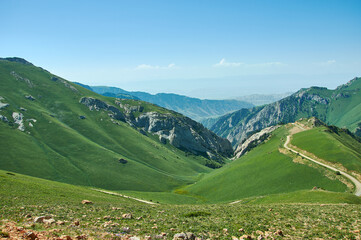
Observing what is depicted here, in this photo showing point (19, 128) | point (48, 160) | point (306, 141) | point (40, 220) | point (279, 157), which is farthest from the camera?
point (19, 128)

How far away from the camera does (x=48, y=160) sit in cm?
13150

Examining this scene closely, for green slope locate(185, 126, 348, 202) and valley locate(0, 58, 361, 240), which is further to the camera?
green slope locate(185, 126, 348, 202)

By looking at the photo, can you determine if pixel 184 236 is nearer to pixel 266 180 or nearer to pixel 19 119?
pixel 266 180

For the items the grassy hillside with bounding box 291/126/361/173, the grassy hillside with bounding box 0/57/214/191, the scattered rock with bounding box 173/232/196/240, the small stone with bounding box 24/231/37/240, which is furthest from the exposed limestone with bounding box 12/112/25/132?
the grassy hillside with bounding box 291/126/361/173

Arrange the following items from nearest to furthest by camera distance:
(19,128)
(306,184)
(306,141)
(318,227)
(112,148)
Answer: (318,227) < (306,184) < (306,141) < (19,128) < (112,148)

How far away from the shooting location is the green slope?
75.7 metres

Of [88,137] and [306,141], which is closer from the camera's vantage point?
[306,141]

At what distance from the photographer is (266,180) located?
89938mm

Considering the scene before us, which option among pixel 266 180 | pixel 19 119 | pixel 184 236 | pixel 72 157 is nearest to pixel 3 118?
pixel 19 119

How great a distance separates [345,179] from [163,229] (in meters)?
69.9

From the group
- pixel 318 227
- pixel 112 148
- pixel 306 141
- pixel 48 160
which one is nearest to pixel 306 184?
pixel 306 141

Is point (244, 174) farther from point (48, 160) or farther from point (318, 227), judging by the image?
point (48, 160)

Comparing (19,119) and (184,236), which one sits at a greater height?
(19,119)

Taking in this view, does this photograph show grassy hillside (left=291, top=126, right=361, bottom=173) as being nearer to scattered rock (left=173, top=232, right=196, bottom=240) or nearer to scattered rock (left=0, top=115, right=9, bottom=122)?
scattered rock (left=173, top=232, right=196, bottom=240)
